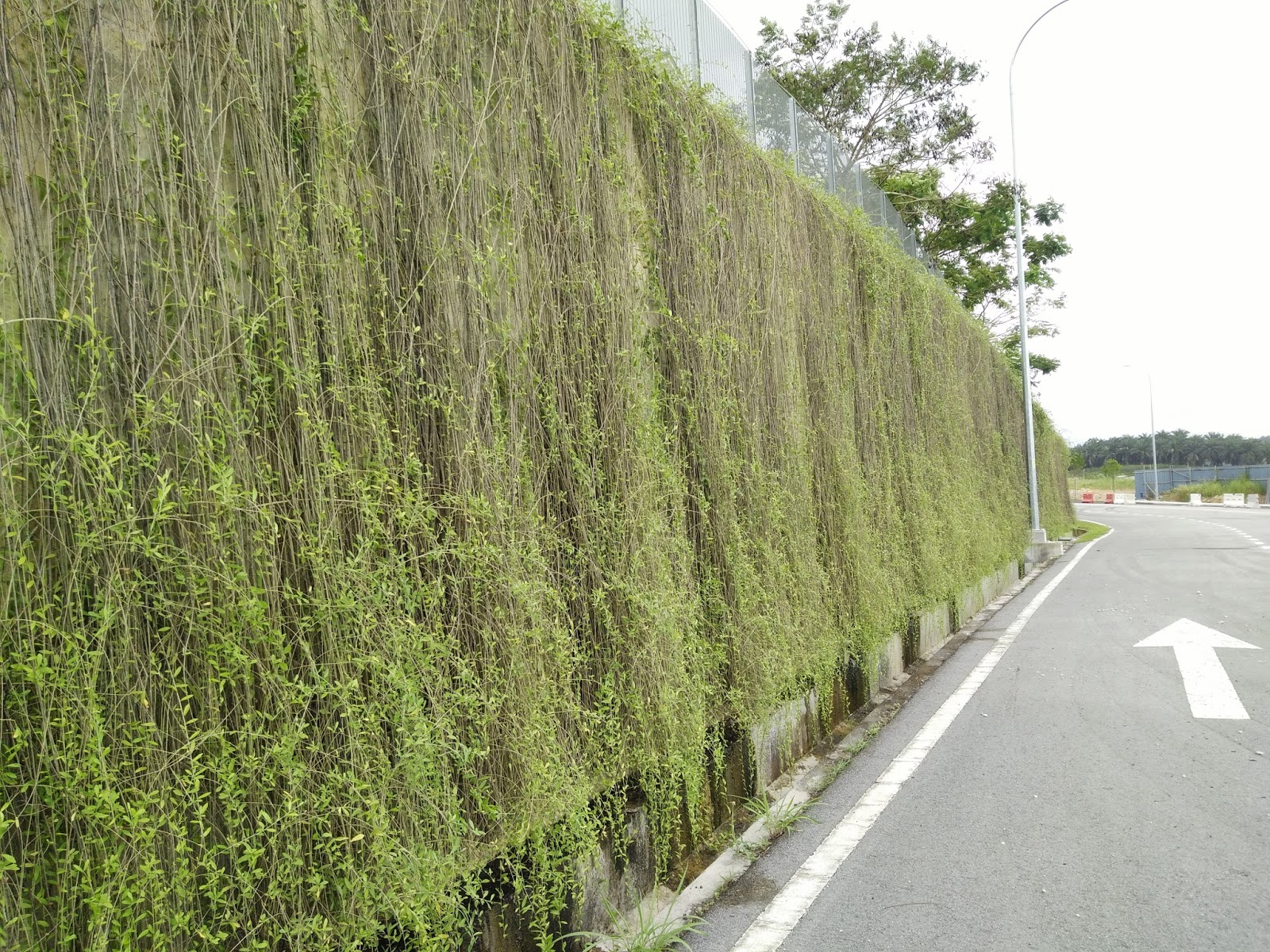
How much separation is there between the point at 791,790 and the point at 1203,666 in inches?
171

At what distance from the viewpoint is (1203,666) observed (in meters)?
7.59

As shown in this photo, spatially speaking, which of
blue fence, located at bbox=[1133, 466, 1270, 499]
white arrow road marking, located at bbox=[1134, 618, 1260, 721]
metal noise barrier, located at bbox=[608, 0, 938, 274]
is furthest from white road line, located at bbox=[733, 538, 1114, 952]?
blue fence, located at bbox=[1133, 466, 1270, 499]

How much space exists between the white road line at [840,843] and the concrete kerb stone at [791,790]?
245mm

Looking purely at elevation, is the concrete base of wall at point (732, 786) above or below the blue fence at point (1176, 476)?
below

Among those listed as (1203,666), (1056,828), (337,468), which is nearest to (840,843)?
(1056,828)

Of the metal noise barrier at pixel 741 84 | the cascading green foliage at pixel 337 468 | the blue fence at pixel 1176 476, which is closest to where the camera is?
the cascading green foliage at pixel 337 468

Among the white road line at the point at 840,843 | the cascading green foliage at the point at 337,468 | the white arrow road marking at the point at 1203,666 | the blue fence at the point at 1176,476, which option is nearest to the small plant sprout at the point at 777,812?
the white road line at the point at 840,843

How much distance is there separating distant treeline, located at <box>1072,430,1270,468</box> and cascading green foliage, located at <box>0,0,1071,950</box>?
304 ft

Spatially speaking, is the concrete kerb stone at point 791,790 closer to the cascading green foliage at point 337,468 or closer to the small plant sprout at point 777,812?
the small plant sprout at point 777,812

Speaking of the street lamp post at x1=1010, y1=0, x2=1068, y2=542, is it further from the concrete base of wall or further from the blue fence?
the blue fence

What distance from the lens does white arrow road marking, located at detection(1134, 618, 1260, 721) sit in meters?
6.23

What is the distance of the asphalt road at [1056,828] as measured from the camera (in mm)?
3363

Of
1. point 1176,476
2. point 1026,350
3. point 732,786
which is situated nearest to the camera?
point 732,786

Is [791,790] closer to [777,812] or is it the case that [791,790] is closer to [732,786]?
[777,812]
